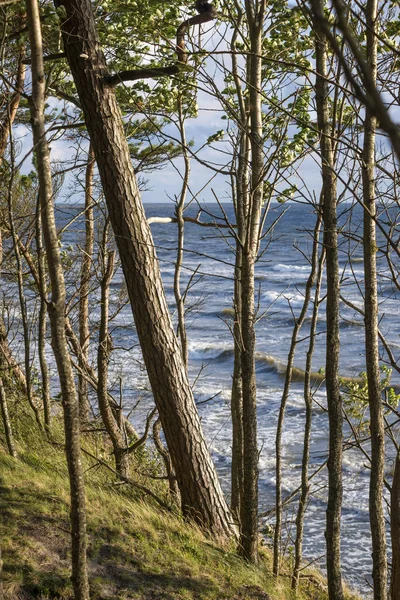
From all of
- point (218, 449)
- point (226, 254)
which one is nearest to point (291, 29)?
point (218, 449)

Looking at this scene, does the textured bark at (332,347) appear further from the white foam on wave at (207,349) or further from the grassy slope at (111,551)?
the white foam on wave at (207,349)

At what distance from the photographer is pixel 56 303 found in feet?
8.95

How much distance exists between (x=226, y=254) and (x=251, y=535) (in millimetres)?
32720

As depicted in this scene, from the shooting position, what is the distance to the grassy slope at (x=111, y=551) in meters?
3.94


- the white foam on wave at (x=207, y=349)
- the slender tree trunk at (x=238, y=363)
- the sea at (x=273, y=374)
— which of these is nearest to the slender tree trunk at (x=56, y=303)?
the sea at (x=273, y=374)

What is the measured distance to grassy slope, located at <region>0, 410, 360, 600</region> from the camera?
394 centimetres

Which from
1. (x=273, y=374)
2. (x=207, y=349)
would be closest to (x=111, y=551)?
(x=273, y=374)

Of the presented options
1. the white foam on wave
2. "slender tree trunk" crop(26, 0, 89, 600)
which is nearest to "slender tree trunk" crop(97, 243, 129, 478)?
"slender tree trunk" crop(26, 0, 89, 600)

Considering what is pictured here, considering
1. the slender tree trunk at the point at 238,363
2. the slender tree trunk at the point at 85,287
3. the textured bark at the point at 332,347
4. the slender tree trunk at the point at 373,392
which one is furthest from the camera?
the slender tree trunk at the point at 85,287

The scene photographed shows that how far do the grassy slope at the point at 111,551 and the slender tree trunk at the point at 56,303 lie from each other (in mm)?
1045

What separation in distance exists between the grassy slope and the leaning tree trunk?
35 cm

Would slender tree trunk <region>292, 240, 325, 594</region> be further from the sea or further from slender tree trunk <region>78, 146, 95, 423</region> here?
slender tree trunk <region>78, 146, 95, 423</region>

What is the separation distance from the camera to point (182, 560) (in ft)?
14.9

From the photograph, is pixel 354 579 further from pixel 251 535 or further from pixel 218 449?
pixel 218 449
